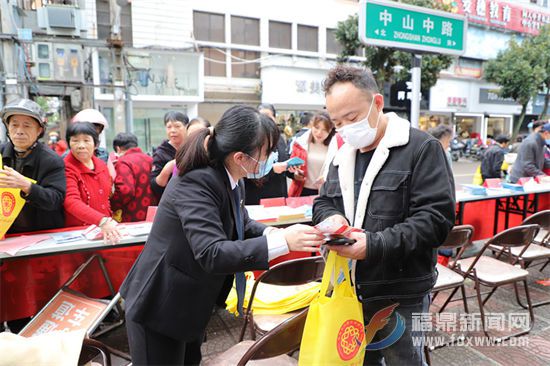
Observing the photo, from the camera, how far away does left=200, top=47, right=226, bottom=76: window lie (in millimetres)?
15086

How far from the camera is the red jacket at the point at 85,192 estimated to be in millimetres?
2566

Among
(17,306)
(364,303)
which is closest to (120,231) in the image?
(17,306)

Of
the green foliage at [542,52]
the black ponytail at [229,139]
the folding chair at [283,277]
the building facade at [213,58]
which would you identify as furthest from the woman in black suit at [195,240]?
the green foliage at [542,52]

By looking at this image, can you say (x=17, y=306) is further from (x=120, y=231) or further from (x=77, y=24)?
(x=77, y=24)

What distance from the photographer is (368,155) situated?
5.43 feet

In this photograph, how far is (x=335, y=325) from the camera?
1.36m

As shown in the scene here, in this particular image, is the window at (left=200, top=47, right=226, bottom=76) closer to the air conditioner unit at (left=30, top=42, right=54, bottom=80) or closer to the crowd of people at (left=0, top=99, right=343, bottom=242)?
the air conditioner unit at (left=30, top=42, right=54, bottom=80)

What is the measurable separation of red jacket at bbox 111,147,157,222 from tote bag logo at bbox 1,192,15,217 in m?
1.10

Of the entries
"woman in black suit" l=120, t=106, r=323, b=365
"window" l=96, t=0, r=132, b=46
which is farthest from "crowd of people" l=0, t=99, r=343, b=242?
"window" l=96, t=0, r=132, b=46

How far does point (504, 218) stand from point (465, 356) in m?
3.40

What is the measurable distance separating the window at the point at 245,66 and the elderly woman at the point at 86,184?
13516mm

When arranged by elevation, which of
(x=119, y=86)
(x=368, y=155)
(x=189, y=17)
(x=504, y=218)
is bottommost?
(x=504, y=218)

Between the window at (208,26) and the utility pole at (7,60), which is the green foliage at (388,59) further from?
the utility pole at (7,60)

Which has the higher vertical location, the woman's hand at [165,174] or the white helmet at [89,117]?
the white helmet at [89,117]
